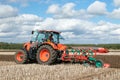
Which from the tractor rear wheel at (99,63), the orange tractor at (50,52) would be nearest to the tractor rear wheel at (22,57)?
the orange tractor at (50,52)

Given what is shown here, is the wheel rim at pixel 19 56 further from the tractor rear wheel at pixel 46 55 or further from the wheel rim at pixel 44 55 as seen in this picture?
the wheel rim at pixel 44 55

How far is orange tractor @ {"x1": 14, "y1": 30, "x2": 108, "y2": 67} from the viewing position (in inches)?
712

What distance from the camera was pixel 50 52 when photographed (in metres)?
18.2

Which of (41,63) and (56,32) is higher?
(56,32)

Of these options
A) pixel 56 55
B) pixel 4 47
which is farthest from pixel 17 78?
pixel 4 47

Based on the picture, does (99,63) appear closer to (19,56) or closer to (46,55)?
(46,55)

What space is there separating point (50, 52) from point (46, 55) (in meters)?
0.52

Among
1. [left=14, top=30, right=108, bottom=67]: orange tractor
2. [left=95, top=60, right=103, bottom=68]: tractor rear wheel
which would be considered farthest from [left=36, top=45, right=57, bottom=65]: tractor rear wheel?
[left=95, top=60, right=103, bottom=68]: tractor rear wheel

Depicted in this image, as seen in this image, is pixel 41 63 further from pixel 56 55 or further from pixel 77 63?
pixel 77 63

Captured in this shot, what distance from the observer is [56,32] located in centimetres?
1955

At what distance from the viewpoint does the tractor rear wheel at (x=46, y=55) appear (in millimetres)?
18125

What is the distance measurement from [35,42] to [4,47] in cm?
4706

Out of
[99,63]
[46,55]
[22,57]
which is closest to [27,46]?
[22,57]

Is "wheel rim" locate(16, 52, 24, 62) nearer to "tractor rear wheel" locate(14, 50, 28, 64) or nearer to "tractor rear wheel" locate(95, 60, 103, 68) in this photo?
"tractor rear wheel" locate(14, 50, 28, 64)
